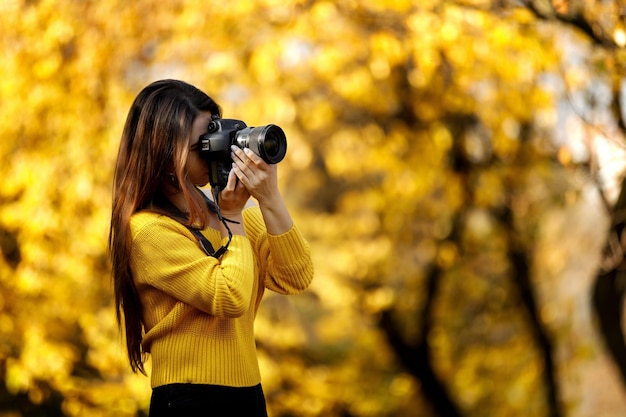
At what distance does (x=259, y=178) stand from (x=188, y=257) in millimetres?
215

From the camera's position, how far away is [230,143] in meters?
1.72

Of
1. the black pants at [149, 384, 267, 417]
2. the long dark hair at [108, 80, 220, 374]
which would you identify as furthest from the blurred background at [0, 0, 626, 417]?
the black pants at [149, 384, 267, 417]

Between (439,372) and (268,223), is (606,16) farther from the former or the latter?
(439,372)

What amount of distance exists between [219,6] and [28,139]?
1313mm

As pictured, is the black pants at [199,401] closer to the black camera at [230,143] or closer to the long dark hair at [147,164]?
the long dark hair at [147,164]

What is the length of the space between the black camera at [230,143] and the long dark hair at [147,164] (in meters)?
0.05

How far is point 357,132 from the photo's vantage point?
6.28m

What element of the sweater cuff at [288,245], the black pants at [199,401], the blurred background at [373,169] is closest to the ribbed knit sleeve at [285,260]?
the sweater cuff at [288,245]

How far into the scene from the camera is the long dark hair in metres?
1.72

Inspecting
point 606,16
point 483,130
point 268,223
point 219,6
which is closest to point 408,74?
point 483,130

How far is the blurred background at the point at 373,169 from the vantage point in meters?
4.35

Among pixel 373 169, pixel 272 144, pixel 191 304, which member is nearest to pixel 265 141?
pixel 272 144

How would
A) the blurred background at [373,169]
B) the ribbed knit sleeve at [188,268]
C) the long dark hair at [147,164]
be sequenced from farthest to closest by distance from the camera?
the blurred background at [373,169] → the long dark hair at [147,164] → the ribbed knit sleeve at [188,268]

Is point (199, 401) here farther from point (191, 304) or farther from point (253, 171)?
point (253, 171)
